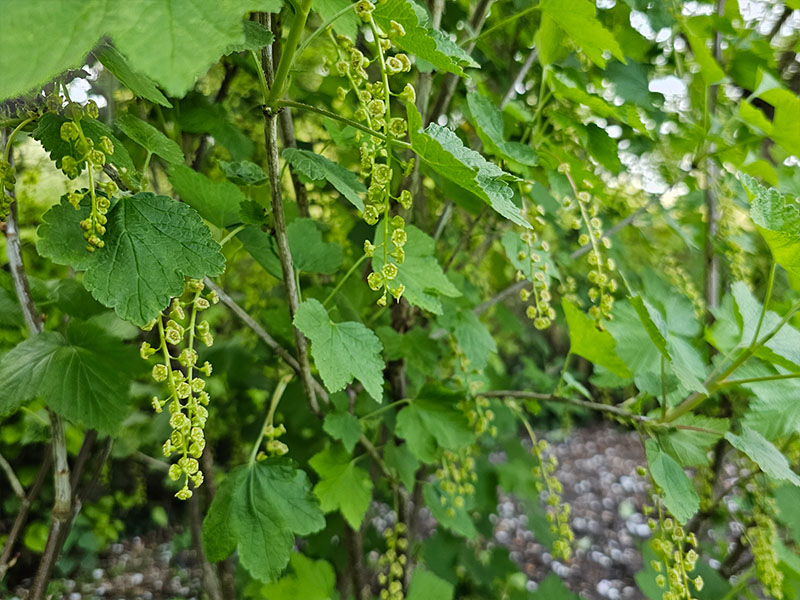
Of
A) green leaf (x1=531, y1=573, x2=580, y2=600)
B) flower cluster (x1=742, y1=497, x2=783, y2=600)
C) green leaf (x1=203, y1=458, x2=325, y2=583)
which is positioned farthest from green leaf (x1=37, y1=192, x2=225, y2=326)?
green leaf (x1=531, y1=573, x2=580, y2=600)

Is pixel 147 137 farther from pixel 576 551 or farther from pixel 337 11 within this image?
pixel 576 551

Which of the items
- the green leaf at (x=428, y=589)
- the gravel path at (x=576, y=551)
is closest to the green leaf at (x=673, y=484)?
Answer: the green leaf at (x=428, y=589)

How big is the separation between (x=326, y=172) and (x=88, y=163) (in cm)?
24

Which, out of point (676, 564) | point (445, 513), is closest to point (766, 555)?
point (676, 564)

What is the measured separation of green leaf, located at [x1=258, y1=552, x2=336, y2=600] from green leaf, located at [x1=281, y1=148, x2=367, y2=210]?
2.71ft

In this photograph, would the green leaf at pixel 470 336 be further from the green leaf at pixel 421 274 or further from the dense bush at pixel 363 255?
the green leaf at pixel 421 274

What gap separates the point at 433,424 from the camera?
1083 mm

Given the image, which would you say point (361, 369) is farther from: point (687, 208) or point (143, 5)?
point (687, 208)

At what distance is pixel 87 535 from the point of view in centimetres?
237

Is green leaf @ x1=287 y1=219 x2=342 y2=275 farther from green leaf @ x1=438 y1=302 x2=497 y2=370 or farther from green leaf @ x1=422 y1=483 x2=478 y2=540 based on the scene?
green leaf @ x1=422 y1=483 x2=478 y2=540

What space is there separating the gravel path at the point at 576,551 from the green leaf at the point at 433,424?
136cm

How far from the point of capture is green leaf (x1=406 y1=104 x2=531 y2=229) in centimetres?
50

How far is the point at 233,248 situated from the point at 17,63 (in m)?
0.57

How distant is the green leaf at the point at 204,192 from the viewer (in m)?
0.79
